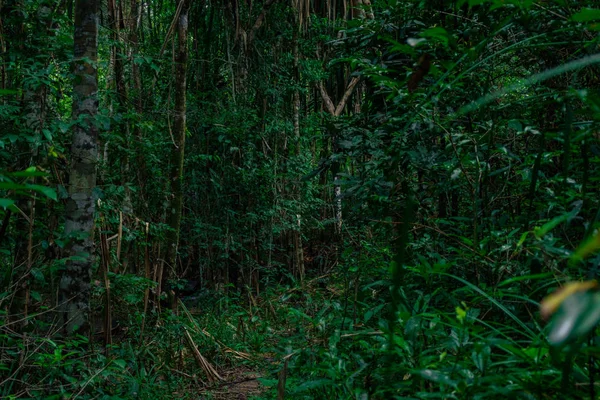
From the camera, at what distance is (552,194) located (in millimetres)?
1534

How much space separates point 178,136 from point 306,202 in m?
2.11

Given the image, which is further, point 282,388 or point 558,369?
point 282,388

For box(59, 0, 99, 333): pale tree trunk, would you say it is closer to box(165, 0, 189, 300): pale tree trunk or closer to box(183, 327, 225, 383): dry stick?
box(183, 327, 225, 383): dry stick

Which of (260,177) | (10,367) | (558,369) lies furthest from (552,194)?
(260,177)

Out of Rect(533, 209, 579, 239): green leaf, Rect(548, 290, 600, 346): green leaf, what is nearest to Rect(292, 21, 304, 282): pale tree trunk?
Rect(533, 209, 579, 239): green leaf

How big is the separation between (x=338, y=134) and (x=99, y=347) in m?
2.20

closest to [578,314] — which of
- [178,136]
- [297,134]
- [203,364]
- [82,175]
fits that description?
[82,175]

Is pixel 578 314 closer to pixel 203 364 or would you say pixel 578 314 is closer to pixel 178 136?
pixel 203 364

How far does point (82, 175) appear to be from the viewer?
3.34 m

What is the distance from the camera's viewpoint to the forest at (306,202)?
3.89 ft

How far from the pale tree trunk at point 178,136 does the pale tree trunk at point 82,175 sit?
1965 mm

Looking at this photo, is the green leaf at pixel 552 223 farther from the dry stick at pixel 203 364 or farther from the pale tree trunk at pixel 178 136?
the pale tree trunk at pixel 178 136

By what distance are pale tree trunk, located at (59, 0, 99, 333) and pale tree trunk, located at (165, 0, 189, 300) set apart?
1965 millimetres

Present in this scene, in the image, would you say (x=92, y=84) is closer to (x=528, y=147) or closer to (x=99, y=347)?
(x=99, y=347)
